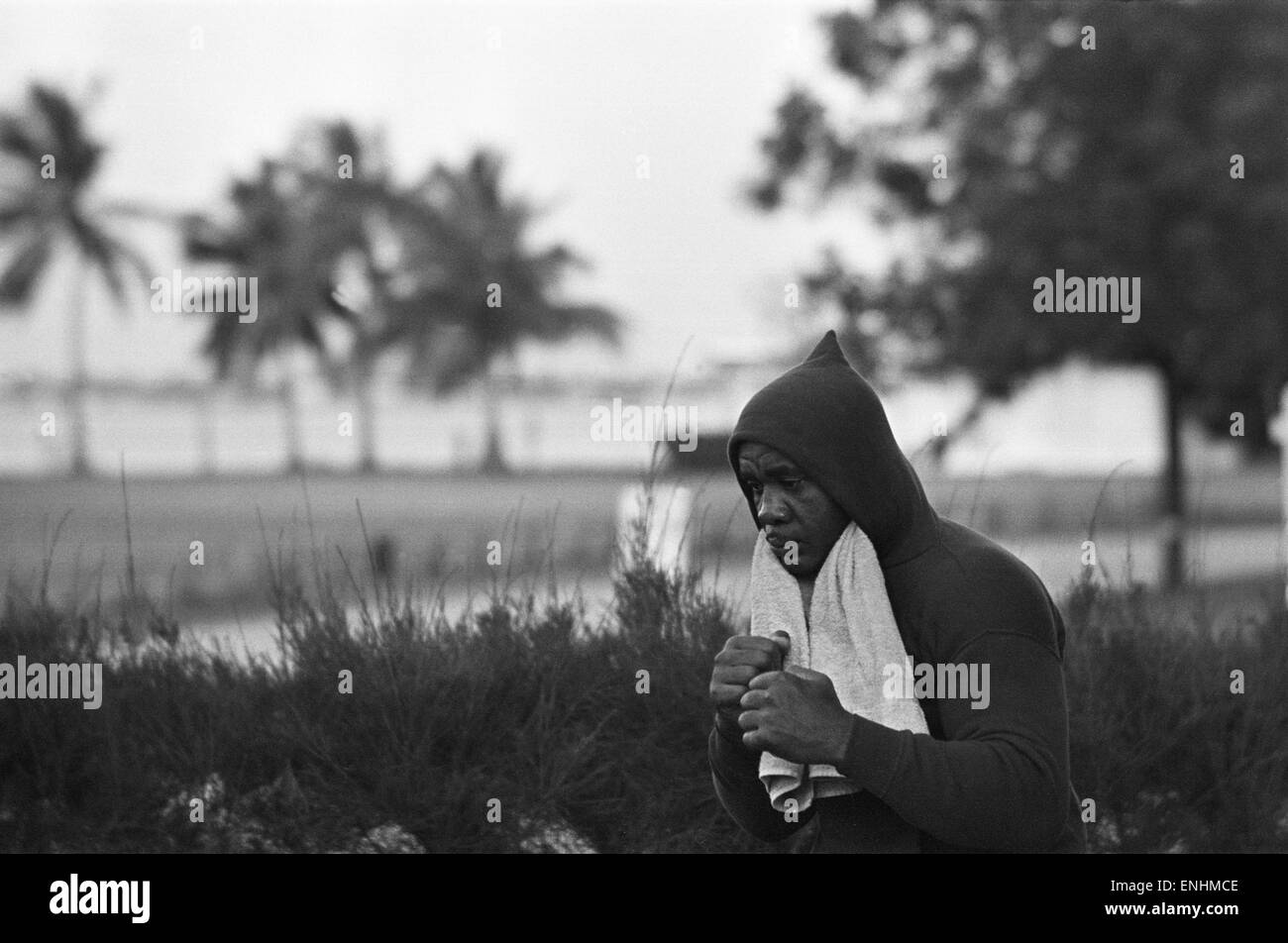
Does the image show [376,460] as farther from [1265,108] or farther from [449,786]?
[449,786]

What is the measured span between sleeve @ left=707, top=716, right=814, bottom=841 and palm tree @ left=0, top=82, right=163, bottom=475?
251 cm

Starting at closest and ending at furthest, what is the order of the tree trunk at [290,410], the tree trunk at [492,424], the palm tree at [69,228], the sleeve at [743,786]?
the sleeve at [743,786], the palm tree at [69,228], the tree trunk at [492,424], the tree trunk at [290,410]

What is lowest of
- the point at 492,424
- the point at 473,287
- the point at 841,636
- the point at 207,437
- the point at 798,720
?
the point at 798,720

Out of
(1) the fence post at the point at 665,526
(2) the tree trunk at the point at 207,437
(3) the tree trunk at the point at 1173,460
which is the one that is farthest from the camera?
(3) the tree trunk at the point at 1173,460

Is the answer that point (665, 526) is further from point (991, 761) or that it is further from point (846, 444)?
point (991, 761)

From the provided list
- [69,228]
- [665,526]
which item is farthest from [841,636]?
[69,228]

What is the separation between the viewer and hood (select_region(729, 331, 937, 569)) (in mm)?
2080

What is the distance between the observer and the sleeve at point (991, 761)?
6.52 feet

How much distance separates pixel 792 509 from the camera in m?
2.11

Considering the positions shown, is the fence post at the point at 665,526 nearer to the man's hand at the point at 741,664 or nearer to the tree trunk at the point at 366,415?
the man's hand at the point at 741,664

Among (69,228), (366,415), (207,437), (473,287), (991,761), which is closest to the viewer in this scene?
(991,761)

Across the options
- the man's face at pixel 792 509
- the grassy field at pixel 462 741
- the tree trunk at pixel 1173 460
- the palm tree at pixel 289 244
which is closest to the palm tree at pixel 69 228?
the palm tree at pixel 289 244

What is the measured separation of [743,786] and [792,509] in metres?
0.45
